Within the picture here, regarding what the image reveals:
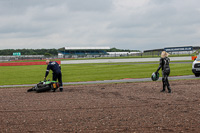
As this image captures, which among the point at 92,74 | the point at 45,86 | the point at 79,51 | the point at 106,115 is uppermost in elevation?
the point at 79,51

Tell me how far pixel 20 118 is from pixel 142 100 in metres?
4.79

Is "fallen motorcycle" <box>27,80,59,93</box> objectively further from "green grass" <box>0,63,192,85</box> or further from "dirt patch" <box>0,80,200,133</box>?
"green grass" <box>0,63,192,85</box>

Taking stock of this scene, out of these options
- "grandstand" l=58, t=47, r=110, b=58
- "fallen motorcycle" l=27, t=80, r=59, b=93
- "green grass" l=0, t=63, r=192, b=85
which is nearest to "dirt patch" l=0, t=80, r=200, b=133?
"fallen motorcycle" l=27, t=80, r=59, b=93

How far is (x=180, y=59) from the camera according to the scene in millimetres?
45156

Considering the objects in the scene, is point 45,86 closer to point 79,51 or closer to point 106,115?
point 106,115

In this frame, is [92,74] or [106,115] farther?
[92,74]

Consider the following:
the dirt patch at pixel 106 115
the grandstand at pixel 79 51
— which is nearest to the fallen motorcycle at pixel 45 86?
the dirt patch at pixel 106 115

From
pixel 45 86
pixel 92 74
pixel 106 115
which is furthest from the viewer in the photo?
pixel 92 74

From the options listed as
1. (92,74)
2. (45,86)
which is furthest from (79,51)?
(45,86)

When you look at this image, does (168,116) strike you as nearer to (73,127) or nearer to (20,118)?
(73,127)

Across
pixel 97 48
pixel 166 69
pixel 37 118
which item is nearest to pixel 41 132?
pixel 37 118

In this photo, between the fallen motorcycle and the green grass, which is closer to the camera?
the fallen motorcycle

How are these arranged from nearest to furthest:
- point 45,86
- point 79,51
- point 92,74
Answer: point 45,86
point 92,74
point 79,51

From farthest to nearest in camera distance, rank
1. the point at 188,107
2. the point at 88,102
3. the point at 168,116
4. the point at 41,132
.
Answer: the point at 88,102
the point at 188,107
the point at 168,116
the point at 41,132
